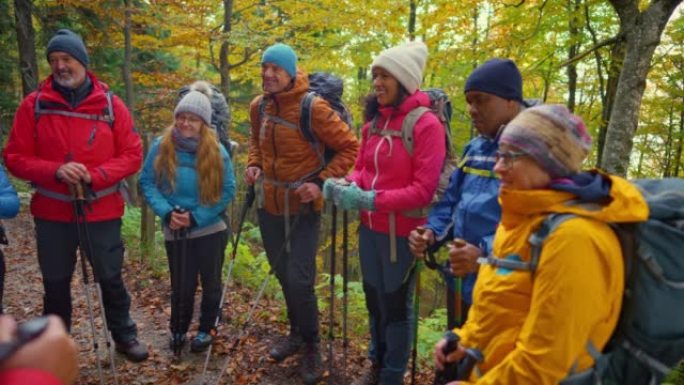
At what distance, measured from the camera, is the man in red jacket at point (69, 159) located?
406 centimetres

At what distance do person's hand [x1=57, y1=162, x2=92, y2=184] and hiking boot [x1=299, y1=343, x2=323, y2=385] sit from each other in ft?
8.41

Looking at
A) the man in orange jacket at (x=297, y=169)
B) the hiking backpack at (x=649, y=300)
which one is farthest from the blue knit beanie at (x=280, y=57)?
the hiking backpack at (x=649, y=300)

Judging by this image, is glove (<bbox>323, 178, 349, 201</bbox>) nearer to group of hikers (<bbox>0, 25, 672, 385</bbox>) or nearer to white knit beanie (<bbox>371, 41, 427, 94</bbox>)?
group of hikers (<bbox>0, 25, 672, 385</bbox>)

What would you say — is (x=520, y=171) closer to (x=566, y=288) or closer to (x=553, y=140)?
(x=553, y=140)

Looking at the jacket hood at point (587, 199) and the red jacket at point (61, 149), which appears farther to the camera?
the red jacket at point (61, 149)

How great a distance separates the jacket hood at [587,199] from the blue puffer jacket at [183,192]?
3.28 metres

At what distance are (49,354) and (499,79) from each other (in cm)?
265

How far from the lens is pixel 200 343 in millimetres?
4895

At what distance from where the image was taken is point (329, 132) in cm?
435

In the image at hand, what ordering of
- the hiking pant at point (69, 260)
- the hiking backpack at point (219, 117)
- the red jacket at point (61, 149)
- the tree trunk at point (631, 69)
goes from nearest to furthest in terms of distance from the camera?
the red jacket at point (61, 149)
the hiking pant at point (69, 260)
the tree trunk at point (631, 69)
the hiking backpack at point (219, 117)

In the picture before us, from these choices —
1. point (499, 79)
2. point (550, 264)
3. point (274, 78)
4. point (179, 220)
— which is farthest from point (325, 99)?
point (550, 264)

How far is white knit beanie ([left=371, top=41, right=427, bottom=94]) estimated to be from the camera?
11.8 ft

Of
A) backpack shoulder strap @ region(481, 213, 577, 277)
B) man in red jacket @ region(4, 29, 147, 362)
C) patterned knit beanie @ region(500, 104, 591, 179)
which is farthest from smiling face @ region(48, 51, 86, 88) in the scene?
backpack shoulder strap @ region(481, 213, 577, 277)

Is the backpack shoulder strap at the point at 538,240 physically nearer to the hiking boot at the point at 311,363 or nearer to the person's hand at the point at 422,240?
the person's hand at the point at 422,240
